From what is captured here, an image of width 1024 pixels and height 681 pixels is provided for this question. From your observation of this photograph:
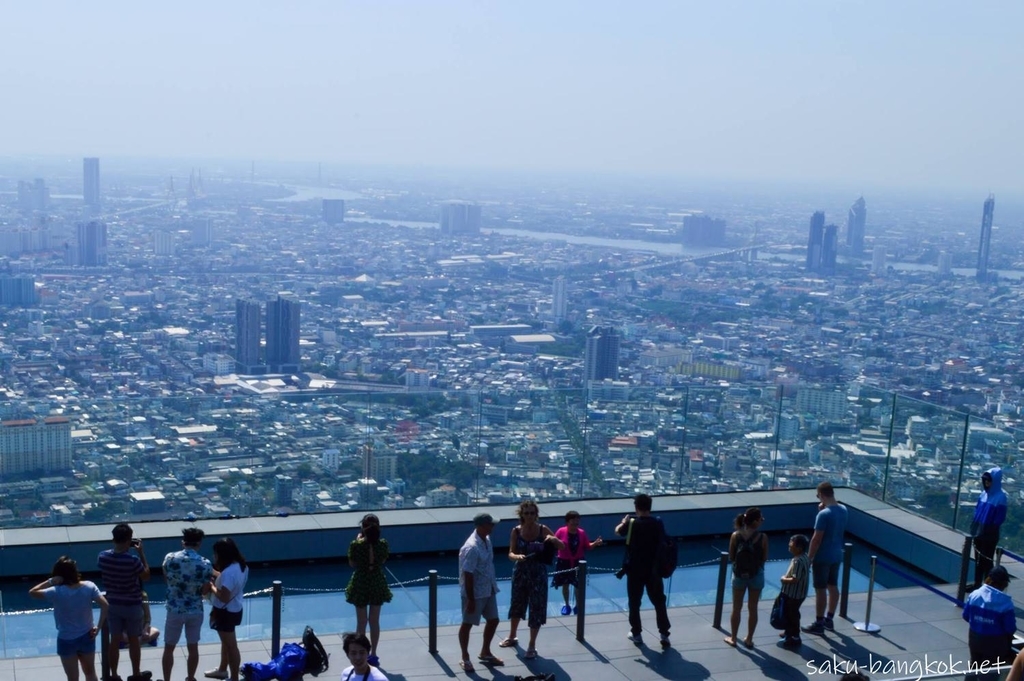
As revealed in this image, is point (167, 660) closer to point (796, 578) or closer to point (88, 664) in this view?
point (88, 664)

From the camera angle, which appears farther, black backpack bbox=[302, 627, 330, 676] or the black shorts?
the black shorts

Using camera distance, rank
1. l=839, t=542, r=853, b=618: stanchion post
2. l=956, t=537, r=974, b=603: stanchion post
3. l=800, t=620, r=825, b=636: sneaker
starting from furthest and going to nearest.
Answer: l=956, t=537, r=974, b=603: stanchion post
l=839, t=542, r=853, b=618: stanchion post
l=800, t=620, r=825, b=636: sneaker

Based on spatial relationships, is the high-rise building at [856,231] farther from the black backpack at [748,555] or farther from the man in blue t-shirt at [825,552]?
the black backpack at [748,555]

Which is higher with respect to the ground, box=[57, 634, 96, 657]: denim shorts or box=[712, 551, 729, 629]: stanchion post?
box=[57, 634, 96, 657]: denim shorts

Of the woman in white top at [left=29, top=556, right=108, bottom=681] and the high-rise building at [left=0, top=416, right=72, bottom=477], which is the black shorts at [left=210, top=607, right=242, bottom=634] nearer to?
the woman in white top at [left=29, top=556, right=108, bottom=681]

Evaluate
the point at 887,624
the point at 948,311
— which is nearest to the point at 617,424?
the point at 887,624

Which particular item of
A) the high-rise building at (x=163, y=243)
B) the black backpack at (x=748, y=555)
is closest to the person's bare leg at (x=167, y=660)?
the black backpack at (x=748, y=555)

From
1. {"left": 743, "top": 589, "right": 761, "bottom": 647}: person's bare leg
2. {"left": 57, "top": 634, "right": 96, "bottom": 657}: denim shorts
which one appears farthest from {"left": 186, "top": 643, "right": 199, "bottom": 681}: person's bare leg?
{"left": 743, "top": 589, "right": 761, "bottom": 647}: person's bare leg

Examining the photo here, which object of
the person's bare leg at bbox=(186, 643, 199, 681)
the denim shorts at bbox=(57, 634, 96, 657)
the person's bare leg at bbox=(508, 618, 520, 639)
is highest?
the denim shorts at bbox=(57, 634, 96, 657)
